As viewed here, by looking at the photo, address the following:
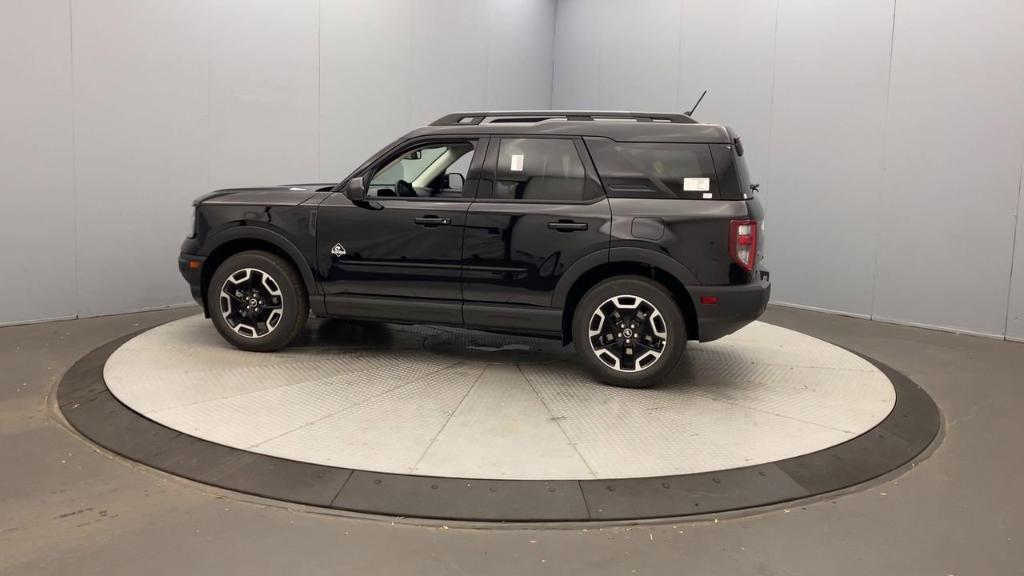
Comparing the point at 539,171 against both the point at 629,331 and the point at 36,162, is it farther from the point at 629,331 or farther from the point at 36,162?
the point at 36,162

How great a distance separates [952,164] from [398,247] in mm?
5726

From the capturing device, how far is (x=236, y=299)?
5664 mm

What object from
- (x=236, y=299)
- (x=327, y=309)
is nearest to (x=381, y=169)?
(x=327, y=309)

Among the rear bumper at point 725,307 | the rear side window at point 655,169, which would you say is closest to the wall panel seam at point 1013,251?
the rear bumper at point 725,307

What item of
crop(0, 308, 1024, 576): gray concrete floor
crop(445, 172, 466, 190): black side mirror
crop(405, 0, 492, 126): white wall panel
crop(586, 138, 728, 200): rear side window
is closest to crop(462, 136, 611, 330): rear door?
crop(586, 138, 728, 200): rear side window

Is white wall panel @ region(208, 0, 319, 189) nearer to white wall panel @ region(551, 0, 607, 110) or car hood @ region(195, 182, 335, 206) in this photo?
car hood @ region(195, 182, 335, 206)

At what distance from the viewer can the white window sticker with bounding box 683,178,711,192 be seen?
4840 mm

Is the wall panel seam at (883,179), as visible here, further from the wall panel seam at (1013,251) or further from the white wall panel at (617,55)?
the white wall panel at (617,55)

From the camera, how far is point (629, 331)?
4.95 meters

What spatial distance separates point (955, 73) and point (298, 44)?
6917 millimetres

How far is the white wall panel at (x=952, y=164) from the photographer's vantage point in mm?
7074

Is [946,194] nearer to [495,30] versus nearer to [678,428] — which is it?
[678,428]

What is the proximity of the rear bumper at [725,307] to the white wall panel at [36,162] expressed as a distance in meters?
5.71

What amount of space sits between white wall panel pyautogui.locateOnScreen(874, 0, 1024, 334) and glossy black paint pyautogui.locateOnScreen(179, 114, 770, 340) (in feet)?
12.0
